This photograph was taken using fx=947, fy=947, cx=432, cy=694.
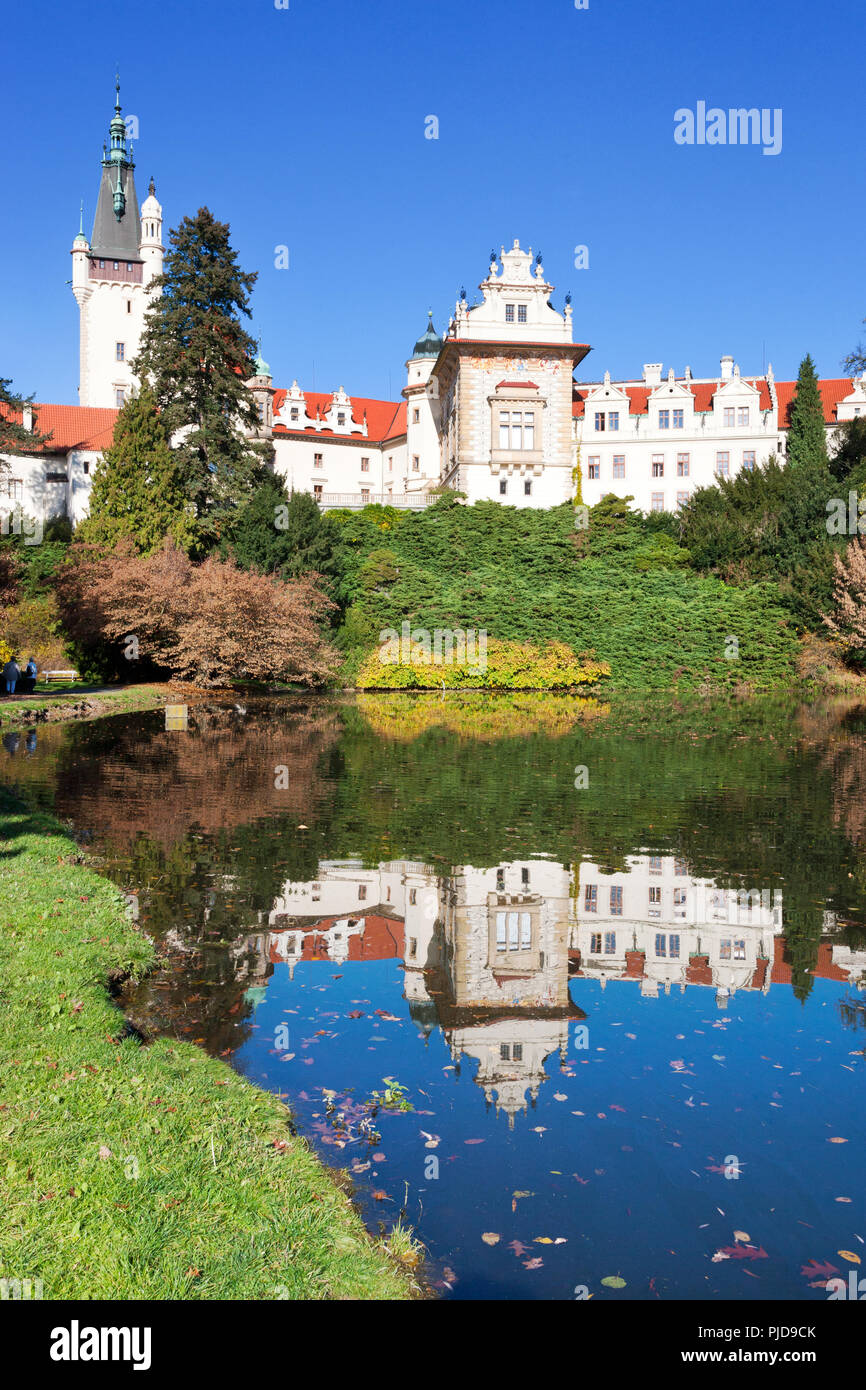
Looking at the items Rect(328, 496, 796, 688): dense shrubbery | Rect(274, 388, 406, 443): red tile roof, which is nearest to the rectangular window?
Rect(328, 496, 796, 688): dense shrubbery

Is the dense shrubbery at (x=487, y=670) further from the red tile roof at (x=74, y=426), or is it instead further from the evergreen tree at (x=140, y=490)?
the red tile roof at (x=74, y=426)

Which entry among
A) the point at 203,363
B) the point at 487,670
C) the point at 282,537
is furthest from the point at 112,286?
the point at 487,670

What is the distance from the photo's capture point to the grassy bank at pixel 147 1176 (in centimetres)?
390

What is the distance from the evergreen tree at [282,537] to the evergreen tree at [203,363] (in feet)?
4.73

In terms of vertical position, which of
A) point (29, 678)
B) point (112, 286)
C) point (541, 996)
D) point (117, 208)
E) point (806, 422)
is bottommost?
point (541, 996)

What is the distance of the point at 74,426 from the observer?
57312mm

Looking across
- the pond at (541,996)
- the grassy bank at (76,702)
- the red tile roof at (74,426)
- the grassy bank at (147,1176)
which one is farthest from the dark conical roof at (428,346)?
the grassy bank at (147,1176)

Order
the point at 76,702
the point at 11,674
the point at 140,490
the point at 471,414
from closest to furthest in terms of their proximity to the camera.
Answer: the point at 76,702 → the point at 11,674 → the point at 140,490 → the point at 471,414

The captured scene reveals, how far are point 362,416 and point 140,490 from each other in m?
34.3

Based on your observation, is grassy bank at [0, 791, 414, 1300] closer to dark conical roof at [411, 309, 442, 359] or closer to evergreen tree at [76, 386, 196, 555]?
evergreen tree at [76, 386, 196, 555]

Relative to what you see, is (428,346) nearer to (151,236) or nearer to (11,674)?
(151,236)

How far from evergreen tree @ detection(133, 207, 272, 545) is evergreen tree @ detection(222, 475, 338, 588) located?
144cm

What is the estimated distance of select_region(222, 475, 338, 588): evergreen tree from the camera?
1526 inches

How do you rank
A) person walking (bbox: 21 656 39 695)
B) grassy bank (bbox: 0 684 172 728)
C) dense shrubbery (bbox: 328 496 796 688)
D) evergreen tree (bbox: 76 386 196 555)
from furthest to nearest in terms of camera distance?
1. dense shrubbery (bbox: 328 496 796 688)
2. evergreen tree (bbox: 76 386 196 555)
3. person walking (bbox: 21 656 39 695)
4. grassy bank (bbox: 0 684 172 728)
